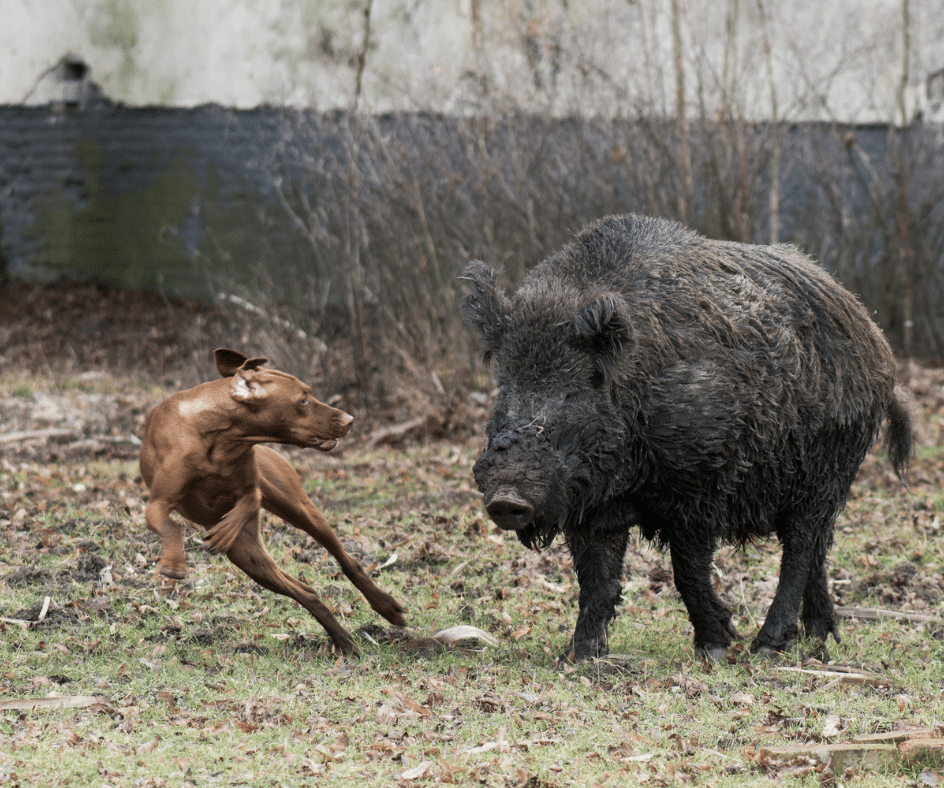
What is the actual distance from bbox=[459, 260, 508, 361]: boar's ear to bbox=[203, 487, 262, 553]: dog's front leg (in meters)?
1.28

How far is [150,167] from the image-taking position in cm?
1644

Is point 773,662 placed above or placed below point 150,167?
below

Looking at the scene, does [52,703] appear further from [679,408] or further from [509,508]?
[679,408]

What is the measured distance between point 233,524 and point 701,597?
2337 millimetres

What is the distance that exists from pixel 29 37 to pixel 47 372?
556 cm

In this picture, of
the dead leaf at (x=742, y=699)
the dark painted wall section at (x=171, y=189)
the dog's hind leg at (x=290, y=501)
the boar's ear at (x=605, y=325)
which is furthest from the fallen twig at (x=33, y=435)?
the dead leaf at (x=742, y=699)

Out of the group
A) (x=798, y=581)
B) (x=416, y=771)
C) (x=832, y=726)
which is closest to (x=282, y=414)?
(x=416, y=771)

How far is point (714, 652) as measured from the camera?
217 inches

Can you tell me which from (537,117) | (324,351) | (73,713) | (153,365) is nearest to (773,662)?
(73,713)

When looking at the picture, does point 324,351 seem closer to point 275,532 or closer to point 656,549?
point 275,532

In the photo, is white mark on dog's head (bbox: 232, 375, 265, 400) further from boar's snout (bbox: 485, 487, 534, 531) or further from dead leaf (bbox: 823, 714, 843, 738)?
dead leaf (bbox: 823, 714, 843, 738)

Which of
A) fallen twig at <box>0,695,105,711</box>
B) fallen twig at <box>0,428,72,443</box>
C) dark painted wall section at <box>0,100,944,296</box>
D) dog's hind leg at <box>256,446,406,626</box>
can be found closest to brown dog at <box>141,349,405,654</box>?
dog's hind leg at <box>256,446,406,626</box>

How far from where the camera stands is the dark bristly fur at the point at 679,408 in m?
4.85

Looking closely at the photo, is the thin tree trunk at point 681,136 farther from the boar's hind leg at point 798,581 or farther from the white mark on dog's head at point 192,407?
the white mark on dog's head at point 192,407
